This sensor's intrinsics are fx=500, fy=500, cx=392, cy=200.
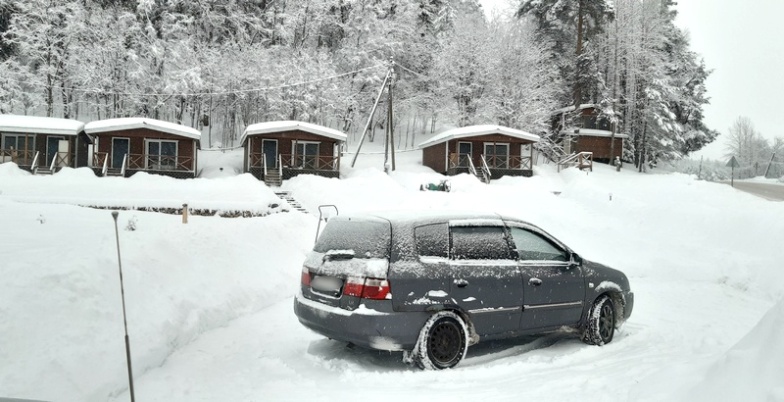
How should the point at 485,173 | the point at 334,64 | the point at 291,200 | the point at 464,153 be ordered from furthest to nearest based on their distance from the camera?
the point at 334,64
the point at 464,153
the point at 485,173
the point at 291,200

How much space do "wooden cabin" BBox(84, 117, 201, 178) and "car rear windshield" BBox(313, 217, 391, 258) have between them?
2750cm

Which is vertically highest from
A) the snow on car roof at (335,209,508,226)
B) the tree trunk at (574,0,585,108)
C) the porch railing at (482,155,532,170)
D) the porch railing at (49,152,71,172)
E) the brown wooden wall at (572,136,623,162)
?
the tree trunk at (574,0,585,108)

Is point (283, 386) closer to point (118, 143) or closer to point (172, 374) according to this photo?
point (172, 374)

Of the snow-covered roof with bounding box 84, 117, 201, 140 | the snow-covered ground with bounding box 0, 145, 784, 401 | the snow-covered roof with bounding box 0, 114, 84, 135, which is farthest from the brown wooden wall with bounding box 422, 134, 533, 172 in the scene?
the snow-covered roof with bounding box 0, 114, 84, 135

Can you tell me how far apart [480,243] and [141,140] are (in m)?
30.1

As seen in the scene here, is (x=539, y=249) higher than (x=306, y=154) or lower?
lower

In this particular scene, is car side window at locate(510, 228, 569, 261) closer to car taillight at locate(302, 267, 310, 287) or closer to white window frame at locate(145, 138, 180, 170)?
car taillight at locate(302, 267, 310, 287)

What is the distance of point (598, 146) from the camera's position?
44.0 m

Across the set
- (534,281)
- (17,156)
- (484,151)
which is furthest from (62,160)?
(534,281)

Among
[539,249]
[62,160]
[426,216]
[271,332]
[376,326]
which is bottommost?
[271,332]

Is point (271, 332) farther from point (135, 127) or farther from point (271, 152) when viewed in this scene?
point (135, 127)

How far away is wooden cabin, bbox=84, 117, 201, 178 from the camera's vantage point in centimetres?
2953

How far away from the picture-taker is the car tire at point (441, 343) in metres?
5.21

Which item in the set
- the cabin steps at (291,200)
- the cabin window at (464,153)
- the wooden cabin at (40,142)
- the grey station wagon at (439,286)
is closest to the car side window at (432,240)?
the grey station wagon at (439,286)
